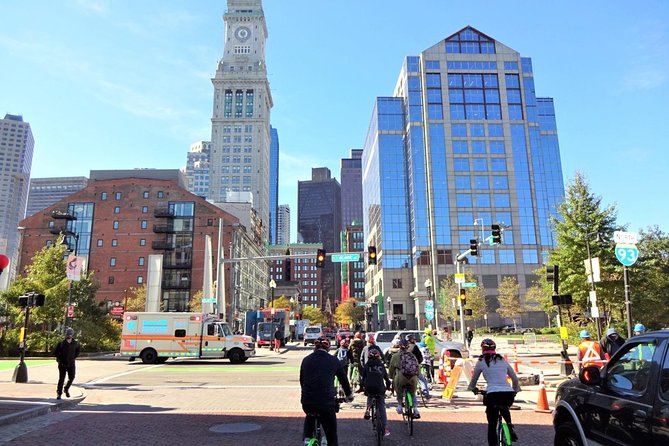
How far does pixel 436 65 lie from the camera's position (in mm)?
91312

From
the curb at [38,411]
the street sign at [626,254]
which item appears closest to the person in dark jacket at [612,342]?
the street sign at [626,254]

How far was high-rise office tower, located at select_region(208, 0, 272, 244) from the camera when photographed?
162000 mm

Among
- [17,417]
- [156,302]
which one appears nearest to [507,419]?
[17,417]

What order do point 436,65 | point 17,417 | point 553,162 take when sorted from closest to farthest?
point 17,417, point 436,65, point 553,162

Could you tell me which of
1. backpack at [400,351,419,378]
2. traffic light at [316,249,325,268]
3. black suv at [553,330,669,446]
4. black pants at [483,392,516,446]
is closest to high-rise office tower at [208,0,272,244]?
traffic light at [316,249,325,268]

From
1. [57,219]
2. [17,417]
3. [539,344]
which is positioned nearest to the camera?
[17,417]

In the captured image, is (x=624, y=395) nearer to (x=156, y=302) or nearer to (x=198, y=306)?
(x=156, y=302)

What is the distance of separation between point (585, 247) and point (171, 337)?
2472cm

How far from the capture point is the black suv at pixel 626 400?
4.07 m

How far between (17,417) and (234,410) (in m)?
4.92

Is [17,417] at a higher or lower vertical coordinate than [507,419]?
lower

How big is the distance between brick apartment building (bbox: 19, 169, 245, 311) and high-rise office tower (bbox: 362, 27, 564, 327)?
32.6 m

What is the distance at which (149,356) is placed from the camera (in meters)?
27.2

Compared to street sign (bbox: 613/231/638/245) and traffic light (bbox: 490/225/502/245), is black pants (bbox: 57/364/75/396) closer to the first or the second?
street sign (bbox: 613/231/638/245)
